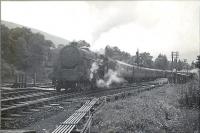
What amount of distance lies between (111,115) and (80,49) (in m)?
10.8

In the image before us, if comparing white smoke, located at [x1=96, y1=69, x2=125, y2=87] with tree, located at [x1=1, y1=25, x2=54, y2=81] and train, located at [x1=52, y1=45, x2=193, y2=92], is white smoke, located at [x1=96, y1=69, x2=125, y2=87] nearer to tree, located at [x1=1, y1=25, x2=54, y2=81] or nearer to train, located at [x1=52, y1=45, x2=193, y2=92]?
train, located at [x1=52, y1=45, x2=193, y2=92]

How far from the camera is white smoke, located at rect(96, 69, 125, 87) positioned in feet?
77.4

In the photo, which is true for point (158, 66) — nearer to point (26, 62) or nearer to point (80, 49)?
point (26, 62)

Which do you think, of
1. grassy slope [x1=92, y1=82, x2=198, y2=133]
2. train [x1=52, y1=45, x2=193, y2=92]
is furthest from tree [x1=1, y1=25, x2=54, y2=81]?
grassy slope [x1=92, y1=82, x2=198, y2=133]

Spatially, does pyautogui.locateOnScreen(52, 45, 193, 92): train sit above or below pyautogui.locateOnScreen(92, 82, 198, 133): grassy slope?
above

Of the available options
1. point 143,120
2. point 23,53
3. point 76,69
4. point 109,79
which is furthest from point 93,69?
point 23,53


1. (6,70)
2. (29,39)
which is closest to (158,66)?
(29,39)

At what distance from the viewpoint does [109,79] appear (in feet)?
84.1

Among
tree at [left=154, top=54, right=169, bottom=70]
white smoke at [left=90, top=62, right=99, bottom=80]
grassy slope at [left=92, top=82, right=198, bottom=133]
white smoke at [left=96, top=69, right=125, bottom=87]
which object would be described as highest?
tree at [left=154, top=54, right=169, bottom=70]

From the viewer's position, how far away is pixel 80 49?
67.2 ft

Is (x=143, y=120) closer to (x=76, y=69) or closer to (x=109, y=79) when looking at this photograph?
(x=76, y=69)

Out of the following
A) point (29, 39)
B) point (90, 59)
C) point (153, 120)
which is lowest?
point (153, 120)

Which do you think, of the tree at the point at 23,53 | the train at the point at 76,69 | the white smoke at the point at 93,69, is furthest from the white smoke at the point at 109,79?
the tree at the point at 23,53

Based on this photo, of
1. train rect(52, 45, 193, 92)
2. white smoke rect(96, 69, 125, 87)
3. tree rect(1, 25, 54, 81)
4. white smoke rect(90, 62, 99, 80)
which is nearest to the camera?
train rect(52, 45, 193, 92)
